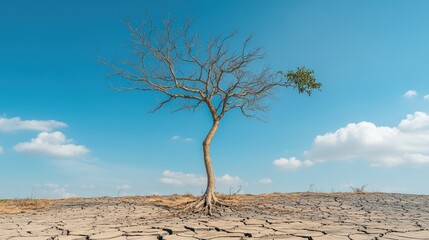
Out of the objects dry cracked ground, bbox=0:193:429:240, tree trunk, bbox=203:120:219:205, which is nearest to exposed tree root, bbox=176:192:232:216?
tree trunk, bbox=203:120:219:205

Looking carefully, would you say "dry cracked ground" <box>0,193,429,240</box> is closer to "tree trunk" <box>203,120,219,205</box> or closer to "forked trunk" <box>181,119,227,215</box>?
"forked trunk" <box>181,119,227,215</box>

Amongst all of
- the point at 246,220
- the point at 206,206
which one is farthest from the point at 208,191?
the point at 246,220

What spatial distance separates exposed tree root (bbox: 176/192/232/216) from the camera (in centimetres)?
1009

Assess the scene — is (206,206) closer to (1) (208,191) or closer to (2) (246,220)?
(1) (208,191)

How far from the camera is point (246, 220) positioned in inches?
325

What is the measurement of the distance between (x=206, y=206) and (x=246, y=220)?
7.30 feet

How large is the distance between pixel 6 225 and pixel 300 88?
8.31 meters

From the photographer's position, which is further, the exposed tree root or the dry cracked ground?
the exposed tree root

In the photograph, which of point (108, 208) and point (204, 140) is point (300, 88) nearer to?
point (204, 140)

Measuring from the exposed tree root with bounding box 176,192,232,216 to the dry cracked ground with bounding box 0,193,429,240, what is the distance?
34 centimetres

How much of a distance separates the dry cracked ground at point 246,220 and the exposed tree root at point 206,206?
0.34m

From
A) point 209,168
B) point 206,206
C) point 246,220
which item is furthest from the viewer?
point 209,168

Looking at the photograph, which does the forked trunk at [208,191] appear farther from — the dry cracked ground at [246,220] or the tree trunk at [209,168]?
the dry cracked ground at [246,220]

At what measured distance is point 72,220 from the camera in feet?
30.5
